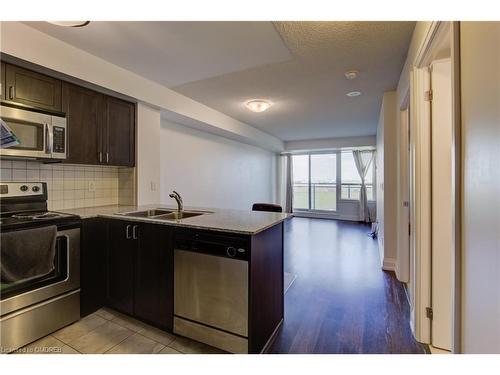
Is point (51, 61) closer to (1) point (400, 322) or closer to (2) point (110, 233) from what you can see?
(2) point (110, 233)

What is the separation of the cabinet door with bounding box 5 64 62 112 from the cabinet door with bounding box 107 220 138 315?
45.1 inches

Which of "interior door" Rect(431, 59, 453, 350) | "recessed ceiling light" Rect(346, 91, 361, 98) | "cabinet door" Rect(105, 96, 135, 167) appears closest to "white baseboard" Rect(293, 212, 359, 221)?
"recessed ceiling light" Rect(346, 91, 361, 98)

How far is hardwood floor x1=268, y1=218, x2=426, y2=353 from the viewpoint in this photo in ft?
5.91

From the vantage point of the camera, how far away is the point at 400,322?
2072 mm

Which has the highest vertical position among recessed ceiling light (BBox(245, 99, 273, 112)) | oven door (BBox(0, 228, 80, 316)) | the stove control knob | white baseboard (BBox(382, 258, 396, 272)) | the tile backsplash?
recessed ceiling light (BBox(245, 99, 273, 112))

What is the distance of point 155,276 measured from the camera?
6.23 feet

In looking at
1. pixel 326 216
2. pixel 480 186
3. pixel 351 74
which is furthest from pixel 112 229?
pixel 326 216

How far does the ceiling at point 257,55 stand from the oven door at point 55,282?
1.67 metres

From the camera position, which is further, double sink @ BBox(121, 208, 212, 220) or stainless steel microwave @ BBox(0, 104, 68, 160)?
double sink @ BBox(121, 208, 212, 220)

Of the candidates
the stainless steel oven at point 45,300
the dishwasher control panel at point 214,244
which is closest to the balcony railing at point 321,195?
the dishwasher control panel at point 214,244

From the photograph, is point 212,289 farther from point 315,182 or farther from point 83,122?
point 315,182

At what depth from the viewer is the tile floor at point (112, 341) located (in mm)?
1721

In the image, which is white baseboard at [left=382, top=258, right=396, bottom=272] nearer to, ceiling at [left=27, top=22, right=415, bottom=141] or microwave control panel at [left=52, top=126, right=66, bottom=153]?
ceiling at [left=27, top=22, right=415, bottom=141]

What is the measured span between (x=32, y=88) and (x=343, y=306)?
10.9 ft
